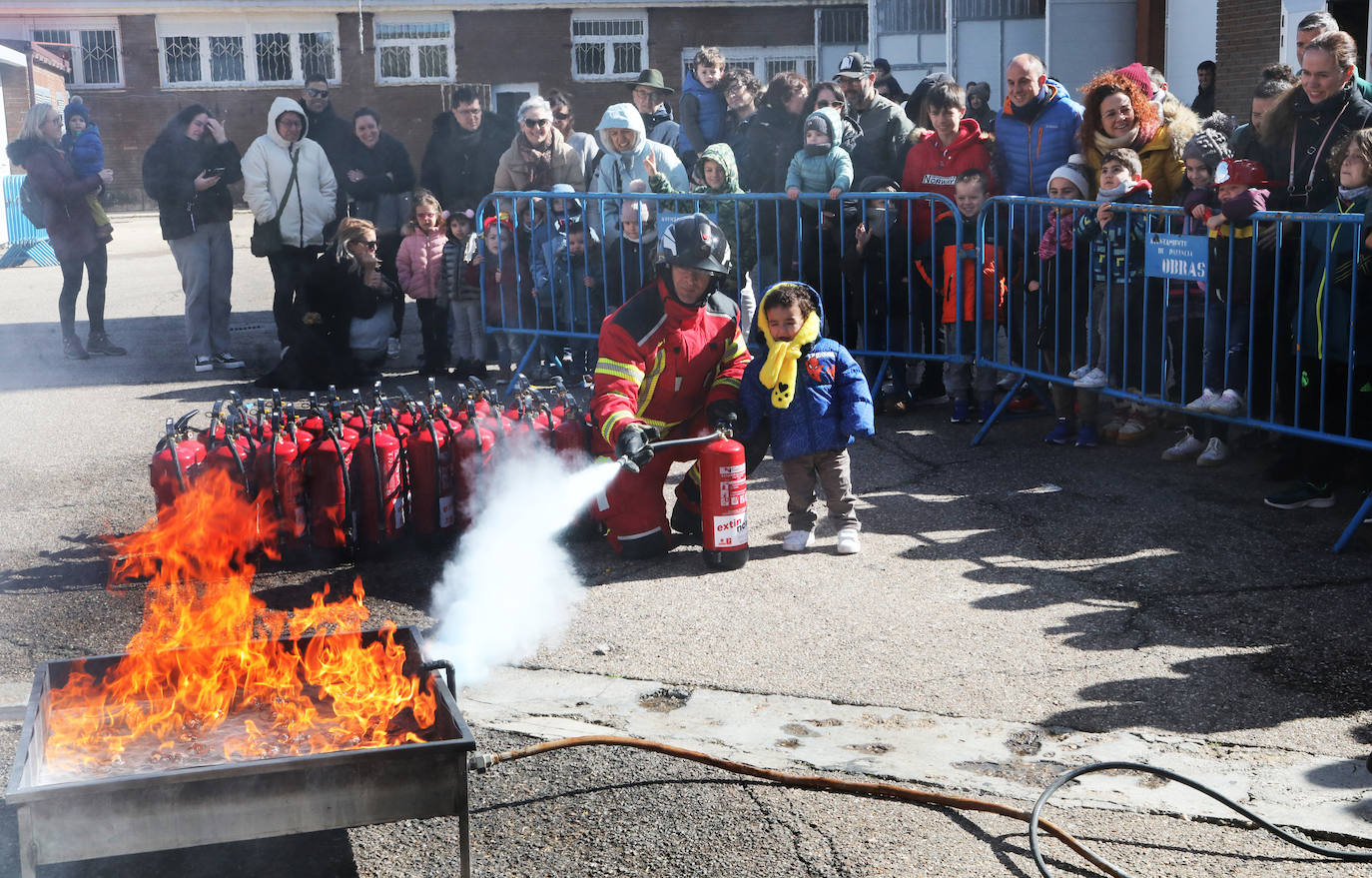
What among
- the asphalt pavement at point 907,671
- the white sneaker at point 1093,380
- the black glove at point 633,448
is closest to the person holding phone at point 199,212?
the asphalt pavement at point 907,671

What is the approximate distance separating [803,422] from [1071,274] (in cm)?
245

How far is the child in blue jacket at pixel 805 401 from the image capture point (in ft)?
22.0

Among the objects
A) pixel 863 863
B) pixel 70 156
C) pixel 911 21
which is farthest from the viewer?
pixel 911 21

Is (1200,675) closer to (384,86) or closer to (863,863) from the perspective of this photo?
(863,863)

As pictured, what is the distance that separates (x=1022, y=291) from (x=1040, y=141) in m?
0.98

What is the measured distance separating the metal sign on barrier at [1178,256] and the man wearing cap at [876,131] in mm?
2985

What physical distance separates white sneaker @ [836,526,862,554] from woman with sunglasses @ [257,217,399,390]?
5.32 m

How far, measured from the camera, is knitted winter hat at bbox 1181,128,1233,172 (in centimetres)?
757

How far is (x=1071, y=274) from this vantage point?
326 inches

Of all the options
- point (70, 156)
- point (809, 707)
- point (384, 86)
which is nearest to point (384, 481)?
point (809, 707)

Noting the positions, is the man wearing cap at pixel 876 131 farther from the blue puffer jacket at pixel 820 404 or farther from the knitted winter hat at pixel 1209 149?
the blue puffer jacket at pixel 820 404

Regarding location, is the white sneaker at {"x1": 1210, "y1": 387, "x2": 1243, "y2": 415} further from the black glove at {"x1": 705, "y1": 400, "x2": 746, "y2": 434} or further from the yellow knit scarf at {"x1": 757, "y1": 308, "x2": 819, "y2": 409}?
the black glove at {"x1": 705, "y1": 400, "x2": 746, "y2": 434}

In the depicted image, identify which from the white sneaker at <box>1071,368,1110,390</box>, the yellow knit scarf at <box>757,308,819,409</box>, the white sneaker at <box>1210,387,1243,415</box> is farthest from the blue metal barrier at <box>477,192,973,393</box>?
the yellow knit scarf at <box>757,308,819,409</box>

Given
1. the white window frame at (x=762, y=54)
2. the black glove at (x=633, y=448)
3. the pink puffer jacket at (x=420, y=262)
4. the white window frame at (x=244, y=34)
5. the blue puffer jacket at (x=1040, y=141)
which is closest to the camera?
the black glove at (x=633, y=448)
